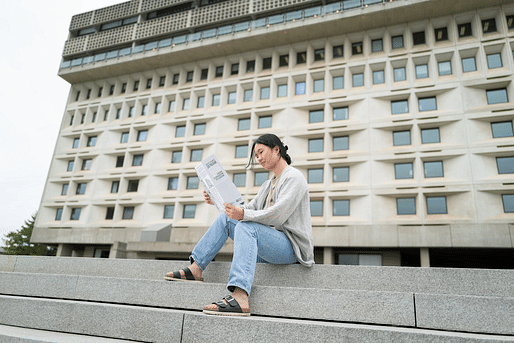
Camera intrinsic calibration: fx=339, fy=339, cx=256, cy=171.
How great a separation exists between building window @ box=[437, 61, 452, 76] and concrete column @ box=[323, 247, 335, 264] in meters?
12.6

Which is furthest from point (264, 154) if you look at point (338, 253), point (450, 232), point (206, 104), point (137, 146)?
point (137, 146)

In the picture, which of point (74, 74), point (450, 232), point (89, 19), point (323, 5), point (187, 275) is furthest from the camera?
point (89, 19)

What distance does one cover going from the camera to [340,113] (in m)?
22.3

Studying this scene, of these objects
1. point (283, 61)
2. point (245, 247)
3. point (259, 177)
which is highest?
point (283, 61)

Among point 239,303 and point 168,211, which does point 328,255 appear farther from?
point 239,303

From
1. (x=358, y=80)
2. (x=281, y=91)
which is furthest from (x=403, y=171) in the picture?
(x=281, y=91)

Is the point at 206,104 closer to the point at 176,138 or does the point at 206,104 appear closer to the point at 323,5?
the point at 176,138

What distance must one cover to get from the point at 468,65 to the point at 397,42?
4473 millimetres

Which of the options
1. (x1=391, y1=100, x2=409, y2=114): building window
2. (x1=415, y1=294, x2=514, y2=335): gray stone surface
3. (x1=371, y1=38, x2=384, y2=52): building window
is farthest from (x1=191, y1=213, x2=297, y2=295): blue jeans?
(x1=371, y1=38, x2=384, y2=52): building window

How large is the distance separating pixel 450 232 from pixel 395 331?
17.5 metres

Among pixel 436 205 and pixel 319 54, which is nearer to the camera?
pixel 436 205

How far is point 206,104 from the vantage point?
2542cm

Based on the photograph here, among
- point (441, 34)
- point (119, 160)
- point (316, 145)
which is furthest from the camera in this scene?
point (119, 160)

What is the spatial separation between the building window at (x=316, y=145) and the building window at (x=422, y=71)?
7.14 metres
